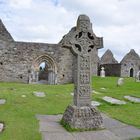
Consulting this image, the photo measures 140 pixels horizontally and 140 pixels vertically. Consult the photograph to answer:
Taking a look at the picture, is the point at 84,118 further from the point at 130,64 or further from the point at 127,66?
the point at 130,64

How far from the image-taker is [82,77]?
761cm

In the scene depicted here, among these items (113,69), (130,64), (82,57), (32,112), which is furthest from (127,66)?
(82,57)

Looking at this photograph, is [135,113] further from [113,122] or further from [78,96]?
[78,96]

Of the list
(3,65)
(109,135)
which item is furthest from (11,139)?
(3,65)

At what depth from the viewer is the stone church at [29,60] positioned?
24.9m

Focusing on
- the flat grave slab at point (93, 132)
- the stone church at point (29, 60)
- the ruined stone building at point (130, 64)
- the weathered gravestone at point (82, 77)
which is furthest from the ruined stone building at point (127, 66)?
the weathered gravestone at point (82, 77)

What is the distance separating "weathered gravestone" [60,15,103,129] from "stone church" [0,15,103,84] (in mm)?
17325

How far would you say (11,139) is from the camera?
6031mm

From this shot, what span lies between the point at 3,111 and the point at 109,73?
29.4 meters

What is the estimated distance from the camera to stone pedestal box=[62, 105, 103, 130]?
7.14m

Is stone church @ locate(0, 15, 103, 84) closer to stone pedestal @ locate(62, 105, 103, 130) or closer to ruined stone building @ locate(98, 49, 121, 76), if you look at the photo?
ruined stone building @ locate(98, 49, 121, 76)

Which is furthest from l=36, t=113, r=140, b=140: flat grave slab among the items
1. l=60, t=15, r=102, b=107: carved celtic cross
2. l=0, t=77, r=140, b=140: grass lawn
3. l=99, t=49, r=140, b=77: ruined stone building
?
l=99, t=49, r=140, b=77: ruined stone building

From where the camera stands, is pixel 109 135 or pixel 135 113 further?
pixel 135 113

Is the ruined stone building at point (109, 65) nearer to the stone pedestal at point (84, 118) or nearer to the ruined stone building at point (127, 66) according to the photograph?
the ruined stone building at point (127, 66)
